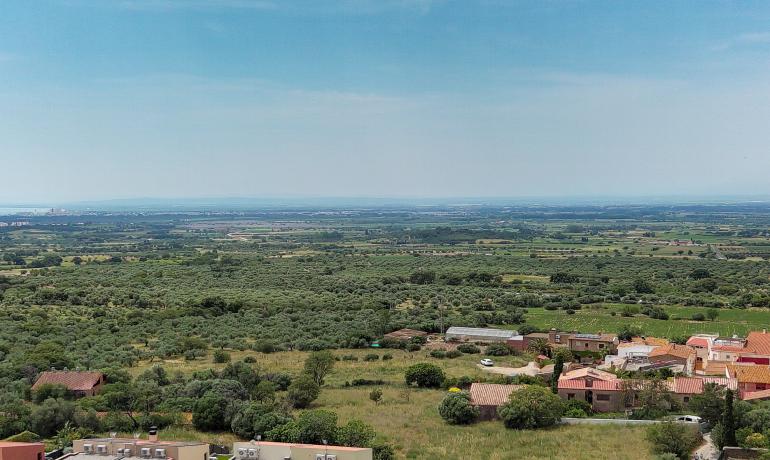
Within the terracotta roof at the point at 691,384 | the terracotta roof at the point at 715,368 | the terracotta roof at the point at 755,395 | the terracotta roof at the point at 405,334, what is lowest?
the terracotta roof at the point at 405,334

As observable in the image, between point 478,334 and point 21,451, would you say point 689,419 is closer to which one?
point 478,334

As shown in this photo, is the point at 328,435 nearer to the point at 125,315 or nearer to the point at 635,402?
the point at 635,402

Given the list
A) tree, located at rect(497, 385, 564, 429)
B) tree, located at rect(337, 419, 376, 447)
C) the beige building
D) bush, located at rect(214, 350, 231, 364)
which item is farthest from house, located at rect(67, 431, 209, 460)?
bush, located at rect(214, 350, 231, 364)

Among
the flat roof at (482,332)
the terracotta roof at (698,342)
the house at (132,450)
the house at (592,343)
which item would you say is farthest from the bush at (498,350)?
the house at (132,450)

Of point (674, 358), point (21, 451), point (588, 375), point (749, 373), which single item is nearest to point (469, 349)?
point (674, 358)

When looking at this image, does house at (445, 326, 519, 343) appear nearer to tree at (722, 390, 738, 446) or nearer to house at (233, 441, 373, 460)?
tree at (722, 390, 738, 446)

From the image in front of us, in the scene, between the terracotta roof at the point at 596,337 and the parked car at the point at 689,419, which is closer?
the parked car at the point at 689,419

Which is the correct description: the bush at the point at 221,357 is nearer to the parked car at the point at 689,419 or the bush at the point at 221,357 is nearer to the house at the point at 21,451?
the house at the point at 21,451
